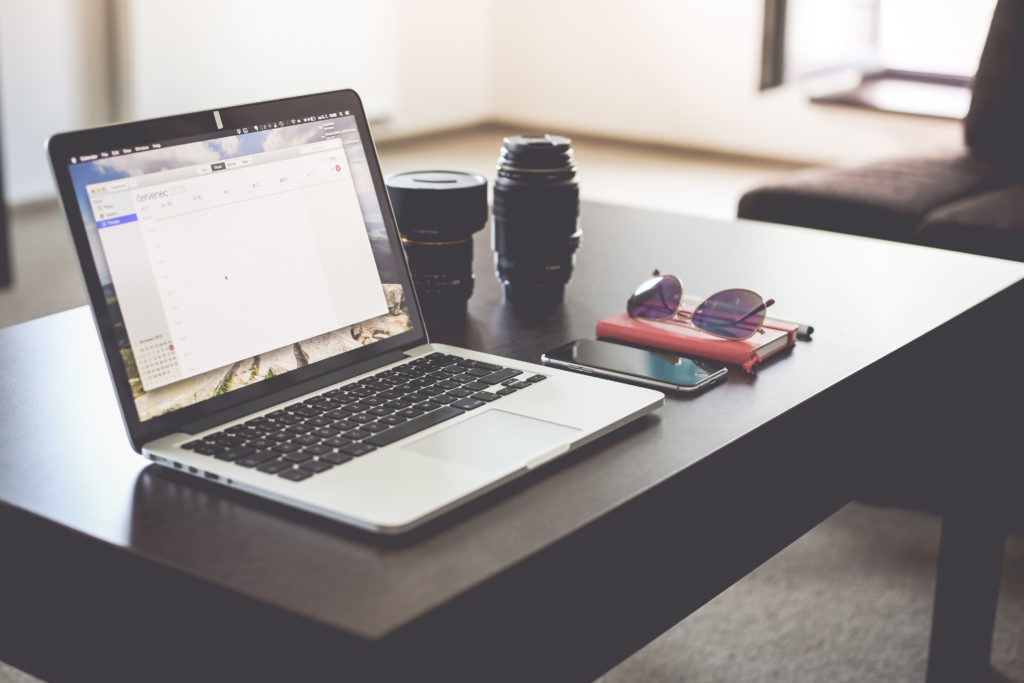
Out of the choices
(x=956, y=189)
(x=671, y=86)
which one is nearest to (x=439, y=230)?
(x=956, y=189)

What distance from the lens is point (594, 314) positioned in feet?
3.70

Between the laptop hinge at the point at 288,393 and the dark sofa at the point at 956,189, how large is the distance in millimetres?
1332

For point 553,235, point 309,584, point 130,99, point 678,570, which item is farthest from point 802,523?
point 130,99

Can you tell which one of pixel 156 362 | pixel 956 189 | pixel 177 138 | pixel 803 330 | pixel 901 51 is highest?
pixel 177 138

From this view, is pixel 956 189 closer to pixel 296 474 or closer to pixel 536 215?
pixel 536 215

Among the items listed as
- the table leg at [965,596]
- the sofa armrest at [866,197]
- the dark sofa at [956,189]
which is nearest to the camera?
the table leg at [965,596]

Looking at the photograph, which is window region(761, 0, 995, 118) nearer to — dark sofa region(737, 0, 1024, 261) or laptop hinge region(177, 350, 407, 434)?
→ dark sofa region(737, 0, 1024, 261)

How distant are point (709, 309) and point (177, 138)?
484 mm

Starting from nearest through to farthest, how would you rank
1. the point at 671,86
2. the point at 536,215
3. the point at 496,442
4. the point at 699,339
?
the point at 496,442 < the point at 699,339 < the point at 536,215 < the point at 671,86

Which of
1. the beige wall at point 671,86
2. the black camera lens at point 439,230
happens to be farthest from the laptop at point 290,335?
the beige wall at point 671,86

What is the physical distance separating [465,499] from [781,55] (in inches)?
112

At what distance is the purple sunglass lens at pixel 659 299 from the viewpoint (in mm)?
1055

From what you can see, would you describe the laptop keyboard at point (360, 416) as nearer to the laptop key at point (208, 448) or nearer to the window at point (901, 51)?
the laptop key at point (208, 448)

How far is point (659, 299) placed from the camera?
3.46 feet
